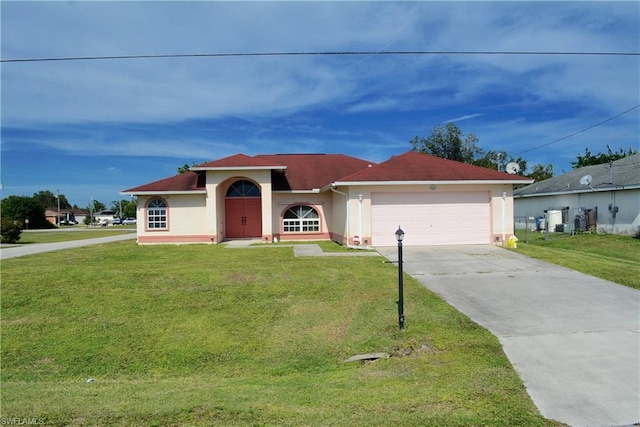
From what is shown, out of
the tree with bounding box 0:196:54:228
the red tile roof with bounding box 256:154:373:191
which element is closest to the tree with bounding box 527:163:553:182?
the red tile roof with bounding box 256:154:373:191

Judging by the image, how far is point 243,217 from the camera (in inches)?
901

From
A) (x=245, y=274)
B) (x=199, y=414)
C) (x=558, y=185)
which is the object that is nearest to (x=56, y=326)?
(x=245, y=274)

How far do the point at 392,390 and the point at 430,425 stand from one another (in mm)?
964

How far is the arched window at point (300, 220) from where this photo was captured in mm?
21750

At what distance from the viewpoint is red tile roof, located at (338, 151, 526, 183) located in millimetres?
16625

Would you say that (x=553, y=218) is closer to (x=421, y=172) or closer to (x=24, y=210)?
(x=421, y=172)

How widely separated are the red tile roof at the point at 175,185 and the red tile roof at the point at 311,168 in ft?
12.7

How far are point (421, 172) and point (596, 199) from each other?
1421 centimetres

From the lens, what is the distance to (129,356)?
21.8 ft

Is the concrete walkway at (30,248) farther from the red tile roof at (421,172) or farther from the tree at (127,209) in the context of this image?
the tree at (127,209)

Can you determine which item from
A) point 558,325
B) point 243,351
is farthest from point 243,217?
point 558,325

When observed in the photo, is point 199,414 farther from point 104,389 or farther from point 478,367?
point 478,367

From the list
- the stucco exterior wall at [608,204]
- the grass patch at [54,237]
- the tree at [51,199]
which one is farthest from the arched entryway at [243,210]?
the tree at [51,199]

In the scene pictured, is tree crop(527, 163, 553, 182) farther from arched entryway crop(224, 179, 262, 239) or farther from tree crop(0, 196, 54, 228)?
tree crop(0, 196, 54, 228)
